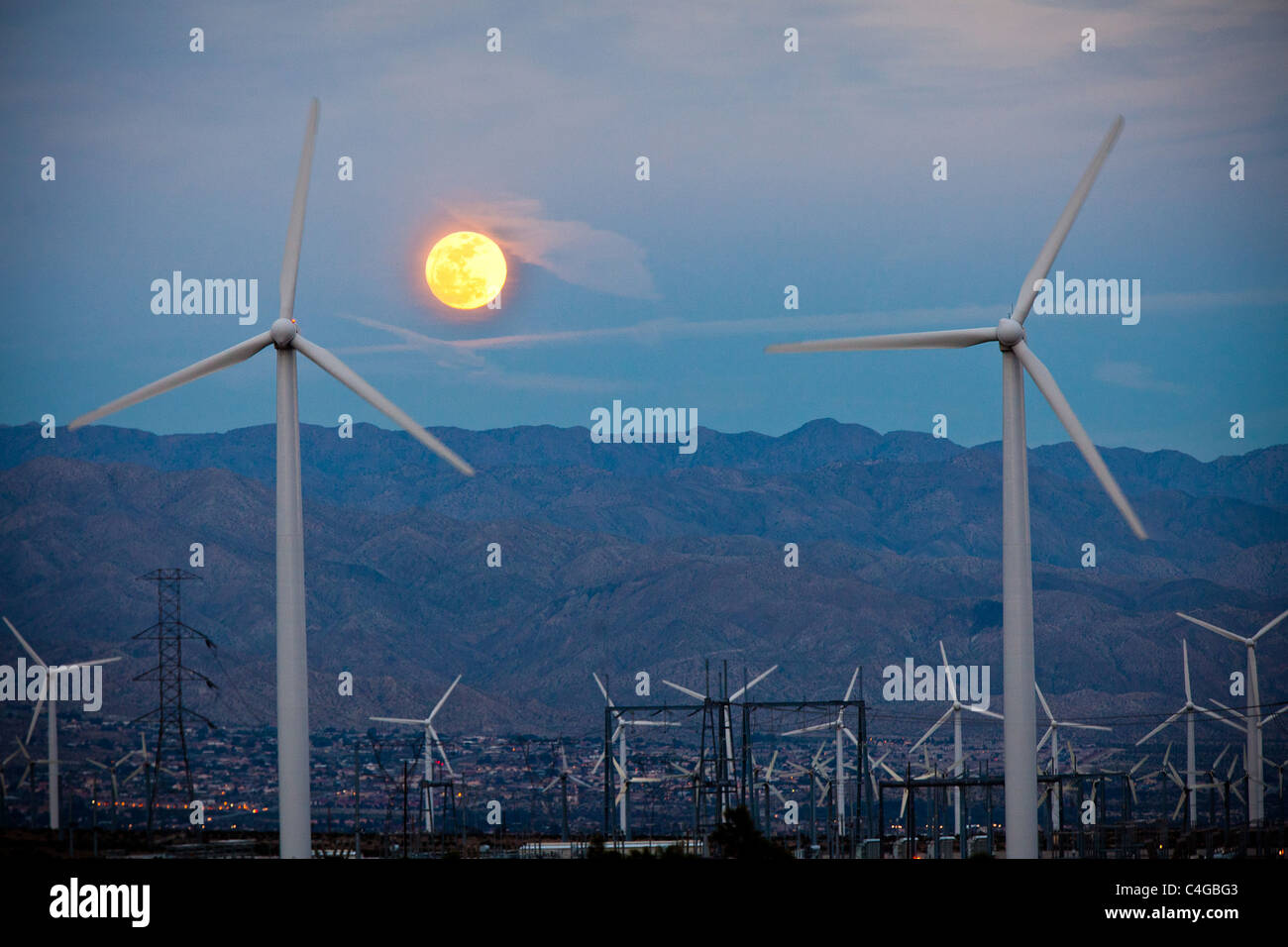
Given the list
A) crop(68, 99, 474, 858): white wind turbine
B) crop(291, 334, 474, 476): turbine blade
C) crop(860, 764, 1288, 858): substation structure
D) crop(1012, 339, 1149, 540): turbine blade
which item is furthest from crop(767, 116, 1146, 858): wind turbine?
crop(860, 764, 1288, 858): substation structure

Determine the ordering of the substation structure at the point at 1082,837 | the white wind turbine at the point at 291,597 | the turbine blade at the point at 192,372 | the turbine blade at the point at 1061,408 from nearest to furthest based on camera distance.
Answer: the turbine blade at the point at 1061,408 → the white wind turbine at the point at 291,597 → the turbine blade at the point at 192,372 → the substation structure at the point at 1082,837

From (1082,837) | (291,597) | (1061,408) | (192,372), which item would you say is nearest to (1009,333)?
(1061,408)

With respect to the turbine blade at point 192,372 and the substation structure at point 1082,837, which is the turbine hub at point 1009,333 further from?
the substation structure at point 1082,837

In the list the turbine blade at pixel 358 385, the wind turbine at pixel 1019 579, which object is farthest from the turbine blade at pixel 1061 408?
the turbine blade at pixel 358 385

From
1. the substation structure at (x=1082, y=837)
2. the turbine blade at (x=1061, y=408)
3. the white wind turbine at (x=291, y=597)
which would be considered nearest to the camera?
the turbine blade at (x=1061, y=408)

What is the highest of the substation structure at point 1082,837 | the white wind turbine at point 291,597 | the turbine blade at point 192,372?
the turbine blade at point 192,372

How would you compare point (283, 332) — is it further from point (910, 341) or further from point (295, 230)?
point (910, 341)

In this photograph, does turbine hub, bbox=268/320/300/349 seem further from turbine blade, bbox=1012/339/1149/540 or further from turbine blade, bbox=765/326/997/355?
turbine blade, bbox=1012/339/1149/540
